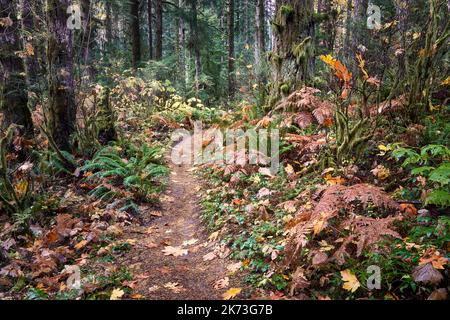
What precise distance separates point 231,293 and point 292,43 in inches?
230

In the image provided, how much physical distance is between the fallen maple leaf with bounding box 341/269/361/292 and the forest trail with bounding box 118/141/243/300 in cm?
125

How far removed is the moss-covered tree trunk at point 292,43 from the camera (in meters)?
7.60

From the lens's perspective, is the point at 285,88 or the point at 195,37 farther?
the point at 195,37

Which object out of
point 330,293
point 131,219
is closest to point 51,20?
point 131,219

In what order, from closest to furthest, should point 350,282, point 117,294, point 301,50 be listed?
point 350,282 < point 117,294 < point 301,50

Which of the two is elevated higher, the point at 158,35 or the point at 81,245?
the point at 158,35

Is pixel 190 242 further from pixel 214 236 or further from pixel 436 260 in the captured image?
pixel 436 260

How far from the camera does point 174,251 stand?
16.3ft

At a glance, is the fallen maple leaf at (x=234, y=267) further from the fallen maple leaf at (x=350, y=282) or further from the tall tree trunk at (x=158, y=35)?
the tall tree trunk at (x=158, y=35)

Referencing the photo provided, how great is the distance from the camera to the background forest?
11.8 feet

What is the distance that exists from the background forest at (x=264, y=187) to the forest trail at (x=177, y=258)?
3 cm

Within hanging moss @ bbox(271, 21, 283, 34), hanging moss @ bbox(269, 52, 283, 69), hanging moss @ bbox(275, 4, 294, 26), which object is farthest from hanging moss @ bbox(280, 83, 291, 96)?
hanging moss @ bbox(275, 4, 294, 26)

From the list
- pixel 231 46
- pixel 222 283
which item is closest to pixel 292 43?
pixel 222 283

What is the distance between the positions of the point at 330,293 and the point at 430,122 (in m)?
3.89
